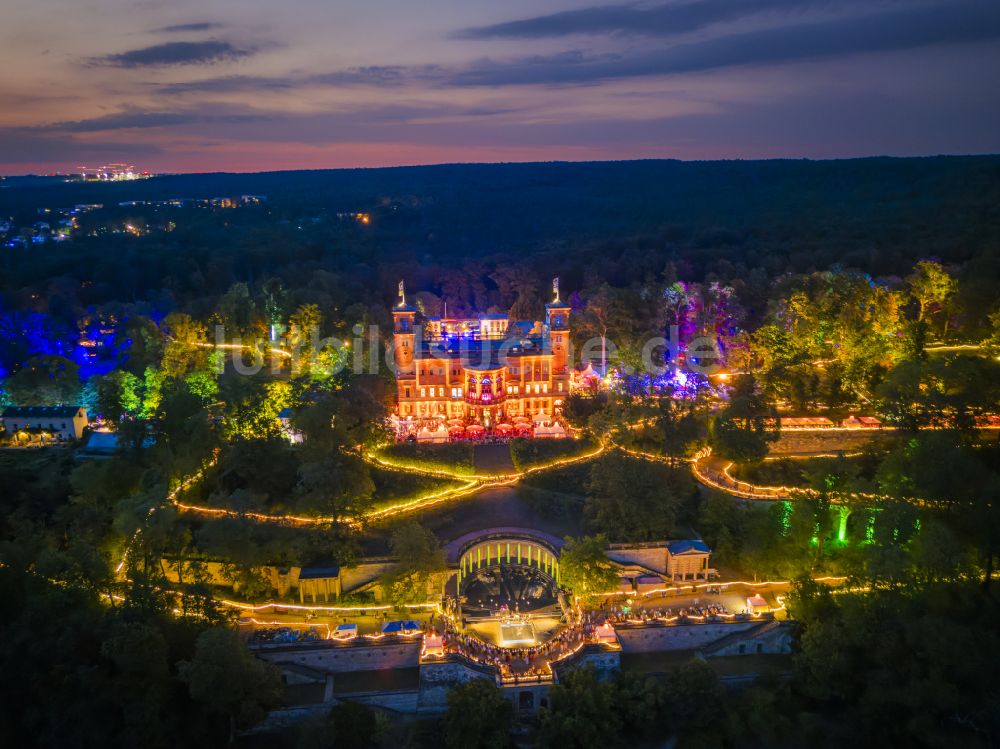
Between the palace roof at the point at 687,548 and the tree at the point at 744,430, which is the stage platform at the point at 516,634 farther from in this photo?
the tree at the point at 744,430

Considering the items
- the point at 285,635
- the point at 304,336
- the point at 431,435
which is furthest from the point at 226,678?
the point at 304,336

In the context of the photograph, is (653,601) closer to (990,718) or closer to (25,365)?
(990,718)

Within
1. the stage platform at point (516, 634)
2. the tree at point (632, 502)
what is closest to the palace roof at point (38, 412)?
the stage platform at point (516, 634)

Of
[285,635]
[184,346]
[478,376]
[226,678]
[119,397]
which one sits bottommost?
[285,635]

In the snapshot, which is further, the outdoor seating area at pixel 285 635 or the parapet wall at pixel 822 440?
the parapet wall at pixel 822 440

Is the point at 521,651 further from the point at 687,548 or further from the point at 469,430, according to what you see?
the point at 469,430

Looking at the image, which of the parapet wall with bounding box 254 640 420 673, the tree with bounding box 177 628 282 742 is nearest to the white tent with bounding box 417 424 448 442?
the parapet wall with bounding box 254 640 420 673
